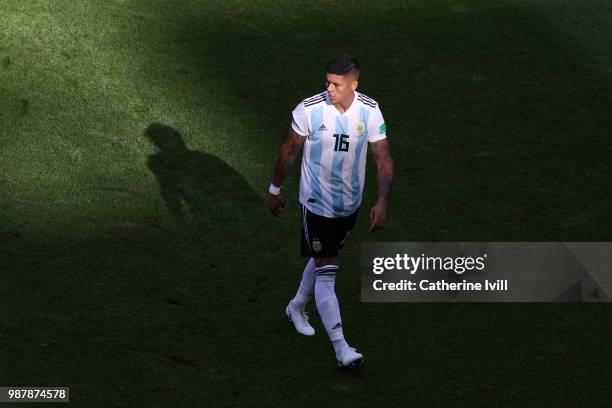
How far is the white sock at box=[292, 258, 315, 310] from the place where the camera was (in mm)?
11203

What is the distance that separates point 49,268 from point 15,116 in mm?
2876

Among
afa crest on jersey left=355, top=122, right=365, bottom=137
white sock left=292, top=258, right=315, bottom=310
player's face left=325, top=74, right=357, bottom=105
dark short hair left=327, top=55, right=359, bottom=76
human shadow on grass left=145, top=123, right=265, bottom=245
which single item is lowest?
white sock left=292, top=258, right=315, bottom=310

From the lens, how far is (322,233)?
35.6ft

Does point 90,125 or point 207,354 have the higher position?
point 90,125

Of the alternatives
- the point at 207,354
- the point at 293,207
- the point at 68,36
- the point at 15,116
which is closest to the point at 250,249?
the point at 293,207

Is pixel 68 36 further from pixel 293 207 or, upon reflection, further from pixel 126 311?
pixel 126 311

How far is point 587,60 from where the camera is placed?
623 inches

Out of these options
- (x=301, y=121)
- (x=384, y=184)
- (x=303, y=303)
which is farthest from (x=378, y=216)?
(x=303, y=303)

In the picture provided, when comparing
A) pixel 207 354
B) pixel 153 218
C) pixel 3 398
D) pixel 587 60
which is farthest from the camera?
pixel 587 60

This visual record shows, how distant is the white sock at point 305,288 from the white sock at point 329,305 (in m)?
0.27

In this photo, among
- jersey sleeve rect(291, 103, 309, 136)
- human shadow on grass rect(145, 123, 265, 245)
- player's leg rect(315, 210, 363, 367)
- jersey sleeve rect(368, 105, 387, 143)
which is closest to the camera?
jersey sleeve rect(291, 103, 309, 136)

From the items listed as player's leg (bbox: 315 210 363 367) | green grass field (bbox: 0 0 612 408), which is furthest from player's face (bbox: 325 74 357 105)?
green grass field (bbox: 0 0 612 408)

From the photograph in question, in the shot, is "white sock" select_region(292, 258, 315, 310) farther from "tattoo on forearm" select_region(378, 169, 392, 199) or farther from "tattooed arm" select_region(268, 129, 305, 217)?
"tattoo on forearm" select_region(378, 169, 392, 199)

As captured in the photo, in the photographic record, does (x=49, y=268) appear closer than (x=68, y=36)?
Yes
